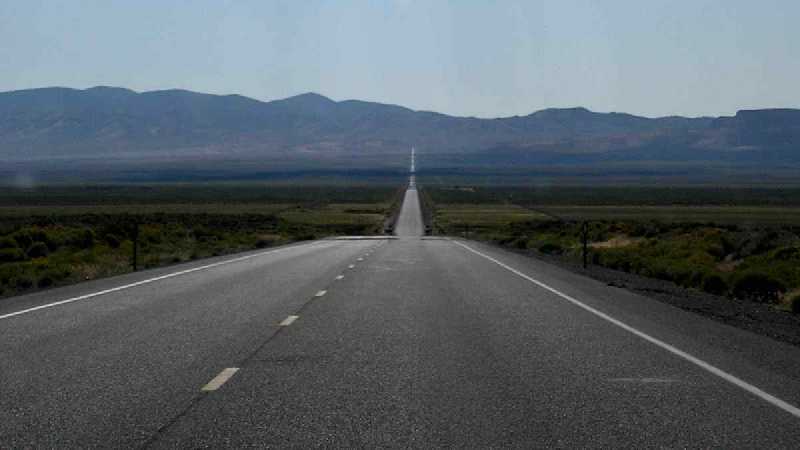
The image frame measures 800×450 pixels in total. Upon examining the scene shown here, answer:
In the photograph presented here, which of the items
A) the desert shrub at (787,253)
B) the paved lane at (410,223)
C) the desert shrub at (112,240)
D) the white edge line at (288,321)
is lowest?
the paved lane at (410,223)

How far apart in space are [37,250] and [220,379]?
29287 millimetres

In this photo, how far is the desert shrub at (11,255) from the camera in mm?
34875

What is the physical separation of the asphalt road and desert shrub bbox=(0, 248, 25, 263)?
55.6ft

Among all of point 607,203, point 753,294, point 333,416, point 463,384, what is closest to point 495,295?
point 753,294

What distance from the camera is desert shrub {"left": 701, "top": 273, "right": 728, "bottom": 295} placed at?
2231cm

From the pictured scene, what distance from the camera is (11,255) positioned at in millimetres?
35312

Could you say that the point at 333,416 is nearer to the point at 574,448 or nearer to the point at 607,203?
the point at 574,448

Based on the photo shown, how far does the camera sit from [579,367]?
1082 centimetres

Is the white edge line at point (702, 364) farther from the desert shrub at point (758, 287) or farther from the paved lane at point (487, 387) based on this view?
the desert shrub at point (758, 287)

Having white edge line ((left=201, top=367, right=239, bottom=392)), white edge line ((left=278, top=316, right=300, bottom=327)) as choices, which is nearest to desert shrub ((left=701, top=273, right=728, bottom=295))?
white edge line ((left=278, top=316, right=300, bottom=327))

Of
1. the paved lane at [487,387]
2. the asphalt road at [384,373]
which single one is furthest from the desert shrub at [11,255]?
the paved lane at [487,387]

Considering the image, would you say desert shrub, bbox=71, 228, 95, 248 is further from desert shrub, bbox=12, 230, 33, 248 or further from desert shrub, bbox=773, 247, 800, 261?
desert shrub, bbox=773, 247, 800, 261

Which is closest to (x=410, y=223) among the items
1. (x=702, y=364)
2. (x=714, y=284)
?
(x=714, y=284)

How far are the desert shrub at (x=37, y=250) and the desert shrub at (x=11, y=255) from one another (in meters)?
0.84
